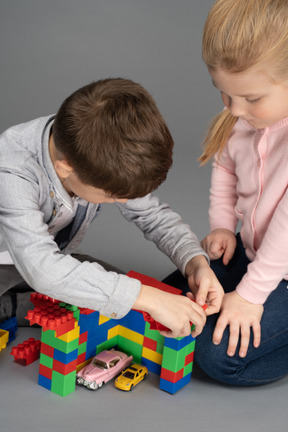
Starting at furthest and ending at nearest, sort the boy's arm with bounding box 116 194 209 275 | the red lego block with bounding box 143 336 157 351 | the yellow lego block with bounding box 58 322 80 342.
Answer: the boy's arm with bounding box 116 194 209 275, the red lego block with bounding box 143 336 157 351, the yellow lego block with bounding box 58 322 80 342

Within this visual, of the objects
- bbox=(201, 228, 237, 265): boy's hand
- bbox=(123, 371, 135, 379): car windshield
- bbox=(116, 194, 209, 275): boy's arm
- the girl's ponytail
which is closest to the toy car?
bbox=(123, 371, 135, 379): car windshield

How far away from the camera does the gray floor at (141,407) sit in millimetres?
1213

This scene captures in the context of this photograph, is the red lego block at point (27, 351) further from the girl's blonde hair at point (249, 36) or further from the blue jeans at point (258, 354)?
the girl's blonde hair at point (249, 36)

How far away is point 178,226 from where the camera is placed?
1.51 meters

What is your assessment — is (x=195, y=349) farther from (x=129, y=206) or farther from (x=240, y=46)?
(x=240, y=46)

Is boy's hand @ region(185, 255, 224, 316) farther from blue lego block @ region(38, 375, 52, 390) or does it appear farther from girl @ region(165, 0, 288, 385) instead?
blue lego block @ region(38, 375, 52, 390)

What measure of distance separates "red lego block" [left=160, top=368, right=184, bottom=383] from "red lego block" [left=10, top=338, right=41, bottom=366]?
272 mm

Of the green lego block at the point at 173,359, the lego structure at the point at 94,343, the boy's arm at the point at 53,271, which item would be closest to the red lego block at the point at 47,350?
the lego structure at the point at 94,343

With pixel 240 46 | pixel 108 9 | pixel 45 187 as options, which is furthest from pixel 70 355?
pixel 108 9

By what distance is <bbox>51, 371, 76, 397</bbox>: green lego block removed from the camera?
50.2 inches

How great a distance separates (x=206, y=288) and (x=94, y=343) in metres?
0.25

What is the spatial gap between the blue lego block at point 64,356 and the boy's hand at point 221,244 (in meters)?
0.44

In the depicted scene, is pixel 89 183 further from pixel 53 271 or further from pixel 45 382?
pixel 45 382

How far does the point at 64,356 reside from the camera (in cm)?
126
